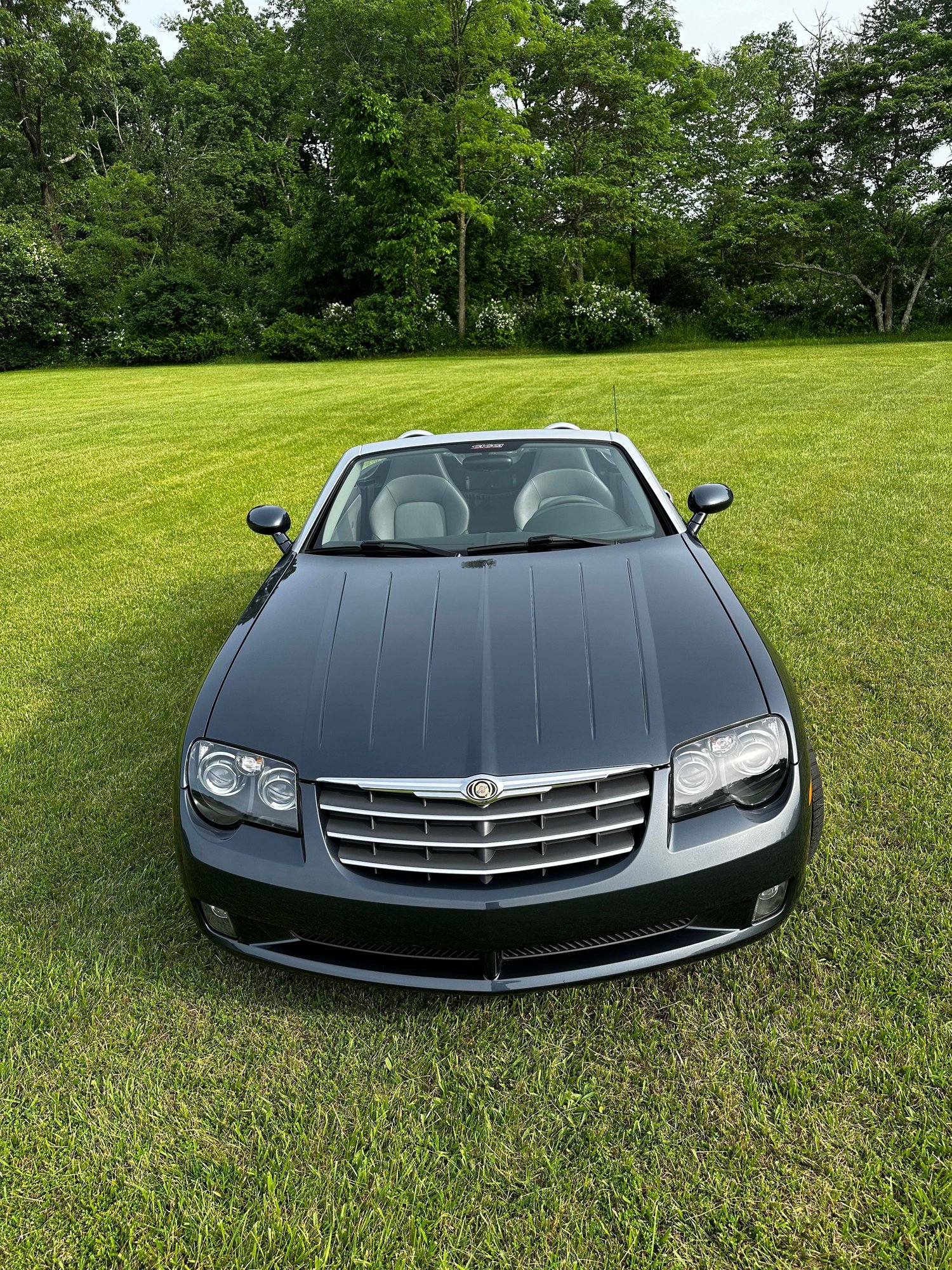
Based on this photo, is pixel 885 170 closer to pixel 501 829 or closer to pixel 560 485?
pixel 560 485

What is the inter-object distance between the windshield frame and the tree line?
2571 cm

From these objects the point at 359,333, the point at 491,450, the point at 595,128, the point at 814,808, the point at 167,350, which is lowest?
the point at 814,808

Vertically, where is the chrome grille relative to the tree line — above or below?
below

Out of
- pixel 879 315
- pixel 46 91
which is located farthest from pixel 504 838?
pixel 46 91

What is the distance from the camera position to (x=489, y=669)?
7.32 ft

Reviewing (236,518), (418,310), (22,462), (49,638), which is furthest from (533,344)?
(49,638)

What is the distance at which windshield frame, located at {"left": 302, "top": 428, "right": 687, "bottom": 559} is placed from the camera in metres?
3.22

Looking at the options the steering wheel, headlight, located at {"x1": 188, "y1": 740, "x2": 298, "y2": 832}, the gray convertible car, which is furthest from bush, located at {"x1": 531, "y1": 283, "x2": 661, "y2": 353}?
headlight, located at {"x1": 188, "y1": 740, "x2": 298, "y2": 832}

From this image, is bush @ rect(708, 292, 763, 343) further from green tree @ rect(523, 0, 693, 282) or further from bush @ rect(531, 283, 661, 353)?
green tree @ rect(523, 0, 693, 282)

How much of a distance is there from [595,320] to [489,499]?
2642 centimetres

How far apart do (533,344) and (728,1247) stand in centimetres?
2949

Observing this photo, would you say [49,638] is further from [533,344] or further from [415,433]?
[533,344]

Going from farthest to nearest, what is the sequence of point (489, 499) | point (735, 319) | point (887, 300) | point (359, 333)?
point (359, 333) → point (735, 319) → point (887, 300) → point (489, 499)

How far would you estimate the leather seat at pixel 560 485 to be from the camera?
3412mm
